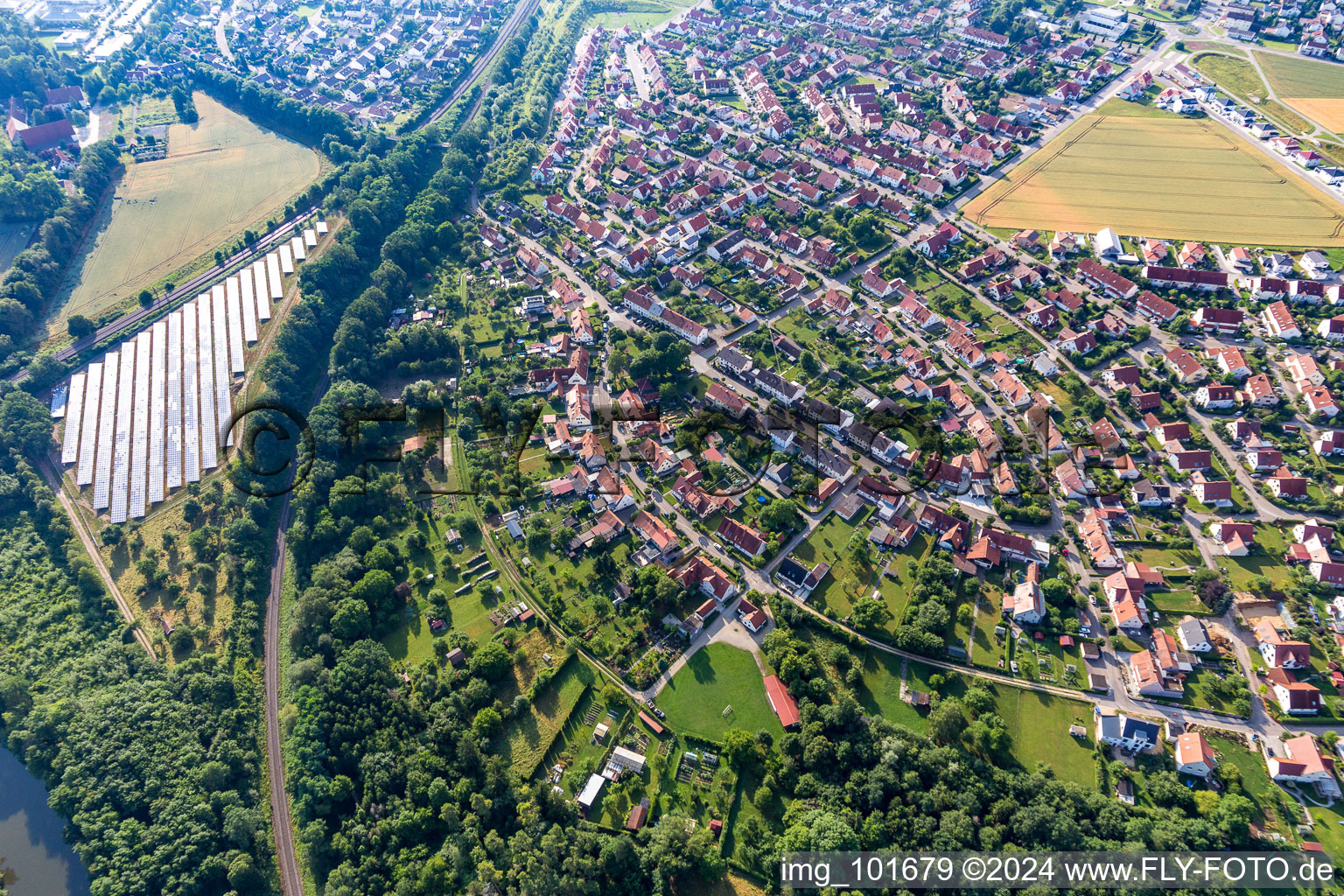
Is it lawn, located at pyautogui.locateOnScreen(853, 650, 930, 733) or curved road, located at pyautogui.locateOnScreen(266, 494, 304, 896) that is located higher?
lawn, located at pyautogui.locateOnScreen(853, 650, 930, 733)

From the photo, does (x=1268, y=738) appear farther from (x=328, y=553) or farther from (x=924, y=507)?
(x=328, y=553)

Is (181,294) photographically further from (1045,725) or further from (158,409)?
(1045,725)

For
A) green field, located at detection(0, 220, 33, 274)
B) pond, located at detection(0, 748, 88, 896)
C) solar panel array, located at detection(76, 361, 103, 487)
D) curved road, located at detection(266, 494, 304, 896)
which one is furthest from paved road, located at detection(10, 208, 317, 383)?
pond, located at detection(0, 748, 88, 896)

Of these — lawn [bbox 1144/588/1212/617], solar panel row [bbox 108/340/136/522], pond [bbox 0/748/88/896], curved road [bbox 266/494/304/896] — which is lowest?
pond [bbox 0/748/88/896]

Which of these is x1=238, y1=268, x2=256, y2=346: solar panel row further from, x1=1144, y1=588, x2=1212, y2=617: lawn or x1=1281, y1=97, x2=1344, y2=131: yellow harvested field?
x1=1281, y1=97, x2=1344, y2=131: yellow harvested field

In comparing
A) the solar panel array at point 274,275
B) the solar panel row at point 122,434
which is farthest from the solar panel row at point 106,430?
the solar panel array at point 274,275
